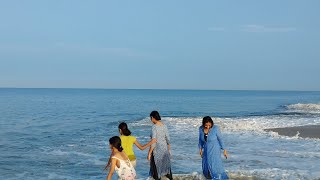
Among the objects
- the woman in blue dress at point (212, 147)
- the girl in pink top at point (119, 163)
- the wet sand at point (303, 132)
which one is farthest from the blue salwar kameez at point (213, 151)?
the wet sand at point (303, 132)

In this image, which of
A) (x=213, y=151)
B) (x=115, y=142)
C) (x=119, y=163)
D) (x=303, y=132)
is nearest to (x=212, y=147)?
(x=213, y=151)

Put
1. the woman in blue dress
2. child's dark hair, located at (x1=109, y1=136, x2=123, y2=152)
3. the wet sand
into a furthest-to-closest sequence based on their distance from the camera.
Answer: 1. the wet sand
2. the woman in blue dress
3. child's dark hair, located at (x1=109, y1=136, x2=123, y2=152)

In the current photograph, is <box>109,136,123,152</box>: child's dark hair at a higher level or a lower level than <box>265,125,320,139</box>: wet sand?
higher

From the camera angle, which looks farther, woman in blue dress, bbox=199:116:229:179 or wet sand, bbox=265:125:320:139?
wet sand, bbox=265:125:320:139

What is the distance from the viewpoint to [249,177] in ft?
36.6

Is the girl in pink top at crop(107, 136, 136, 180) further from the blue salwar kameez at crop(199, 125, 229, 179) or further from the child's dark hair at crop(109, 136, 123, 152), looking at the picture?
the blue salwar kameez at crop(199, 125, 229, 179)

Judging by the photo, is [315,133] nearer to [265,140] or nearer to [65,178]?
[265,140]

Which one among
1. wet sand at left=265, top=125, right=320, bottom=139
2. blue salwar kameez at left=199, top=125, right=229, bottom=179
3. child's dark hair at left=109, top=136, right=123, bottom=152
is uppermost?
child's dark hair at left=109, top=136, right=123, bottom=152

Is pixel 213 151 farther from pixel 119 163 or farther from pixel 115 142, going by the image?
pixel 115 142

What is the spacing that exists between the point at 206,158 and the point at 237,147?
9.24m

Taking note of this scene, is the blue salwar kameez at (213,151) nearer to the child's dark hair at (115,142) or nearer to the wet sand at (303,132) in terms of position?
the child's dark hair at (115,142)

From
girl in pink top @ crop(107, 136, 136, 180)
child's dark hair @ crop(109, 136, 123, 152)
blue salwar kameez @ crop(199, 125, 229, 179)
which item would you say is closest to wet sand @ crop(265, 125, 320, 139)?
blue salwar kameez @ crop(199, 125, 229, 179)

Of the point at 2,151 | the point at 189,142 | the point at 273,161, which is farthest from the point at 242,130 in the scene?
the point at 2,151

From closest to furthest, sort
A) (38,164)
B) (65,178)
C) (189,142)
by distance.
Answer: (65,178) < (38,164) < (189,142)
